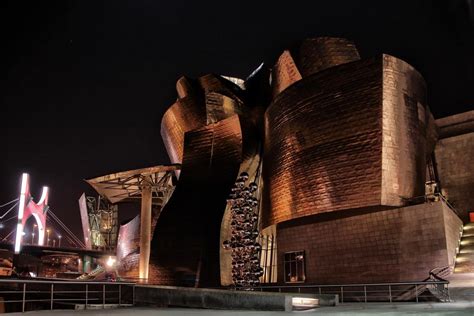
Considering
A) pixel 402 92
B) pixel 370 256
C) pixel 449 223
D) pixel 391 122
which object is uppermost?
pixel 402 92

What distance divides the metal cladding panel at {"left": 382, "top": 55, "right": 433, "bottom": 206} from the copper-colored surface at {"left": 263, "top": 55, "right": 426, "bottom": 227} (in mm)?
32

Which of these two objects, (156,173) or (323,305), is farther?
(156,173)

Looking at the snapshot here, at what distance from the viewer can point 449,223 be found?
14328 millimetres

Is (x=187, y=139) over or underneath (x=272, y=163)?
over

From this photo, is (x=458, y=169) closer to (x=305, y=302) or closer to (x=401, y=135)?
(x=401, y=135)

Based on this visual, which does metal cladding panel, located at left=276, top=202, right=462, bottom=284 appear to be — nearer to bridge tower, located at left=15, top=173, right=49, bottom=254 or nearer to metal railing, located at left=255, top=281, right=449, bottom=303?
metal railing, located at left=255, top=281, right=449, bottom=303

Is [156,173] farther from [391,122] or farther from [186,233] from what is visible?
[391,122]

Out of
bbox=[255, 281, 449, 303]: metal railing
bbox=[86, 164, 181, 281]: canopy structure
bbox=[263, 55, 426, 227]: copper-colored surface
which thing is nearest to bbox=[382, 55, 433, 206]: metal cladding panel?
bbox=[263, 55, 426, 227]: copper-colored surface

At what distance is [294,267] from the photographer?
1780cm

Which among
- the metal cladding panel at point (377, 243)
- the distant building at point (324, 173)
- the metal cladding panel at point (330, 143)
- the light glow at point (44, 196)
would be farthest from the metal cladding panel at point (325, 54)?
the light glow at point (44, 196)

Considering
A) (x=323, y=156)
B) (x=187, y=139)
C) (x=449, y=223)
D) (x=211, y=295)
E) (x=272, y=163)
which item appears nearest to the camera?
(x=211, y=295)

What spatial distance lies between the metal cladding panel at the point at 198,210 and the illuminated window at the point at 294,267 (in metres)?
3.23

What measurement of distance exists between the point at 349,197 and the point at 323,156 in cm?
179

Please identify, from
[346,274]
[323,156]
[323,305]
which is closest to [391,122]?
[323,156]
